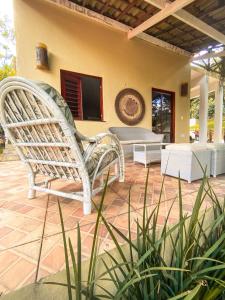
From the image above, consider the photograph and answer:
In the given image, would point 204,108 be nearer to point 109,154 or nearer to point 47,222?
point 109,154

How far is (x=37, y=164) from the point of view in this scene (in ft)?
5.73

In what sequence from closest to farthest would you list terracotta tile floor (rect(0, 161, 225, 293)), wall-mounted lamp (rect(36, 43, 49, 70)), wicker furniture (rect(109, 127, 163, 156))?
1. terracotta tile floor (rect(0, 161, 225, 293))
2. wall-mounted lamp (rect(36, 43, 49, 70))
3. wicker furniture (rect(109, 127, 163, 156))

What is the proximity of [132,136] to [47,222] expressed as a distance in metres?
3.97

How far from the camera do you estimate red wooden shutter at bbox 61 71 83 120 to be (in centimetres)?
452

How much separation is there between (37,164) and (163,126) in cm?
554

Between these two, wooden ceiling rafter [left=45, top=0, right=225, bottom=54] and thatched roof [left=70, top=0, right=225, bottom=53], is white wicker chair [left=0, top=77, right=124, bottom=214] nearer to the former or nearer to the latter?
wooden ceiling rafter [left=45, top=0, right=225, bottom=54]

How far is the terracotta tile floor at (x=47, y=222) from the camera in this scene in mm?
880

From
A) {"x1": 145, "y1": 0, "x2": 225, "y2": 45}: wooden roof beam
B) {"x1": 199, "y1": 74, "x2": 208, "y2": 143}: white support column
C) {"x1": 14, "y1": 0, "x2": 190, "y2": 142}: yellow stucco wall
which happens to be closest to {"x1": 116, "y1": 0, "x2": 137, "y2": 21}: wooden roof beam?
{"x1": 14, "y1": 0, "x2": 190, "y2": 142}: yellow stucco wall

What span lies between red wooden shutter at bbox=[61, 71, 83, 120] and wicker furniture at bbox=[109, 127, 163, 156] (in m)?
0.98

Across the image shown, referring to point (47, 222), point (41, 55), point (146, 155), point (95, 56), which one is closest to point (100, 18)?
point (95, 56)

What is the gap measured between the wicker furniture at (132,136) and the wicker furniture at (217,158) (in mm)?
1890

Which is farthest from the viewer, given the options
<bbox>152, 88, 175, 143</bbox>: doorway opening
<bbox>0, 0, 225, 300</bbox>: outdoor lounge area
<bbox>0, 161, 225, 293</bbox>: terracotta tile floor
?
<bbox>152, 88, 175, 143</bbox>: doorway opening

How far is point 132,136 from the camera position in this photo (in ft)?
16.6

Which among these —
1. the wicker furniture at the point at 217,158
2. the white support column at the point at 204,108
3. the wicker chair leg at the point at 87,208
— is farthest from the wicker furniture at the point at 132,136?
the white support column at the point at 204,108
